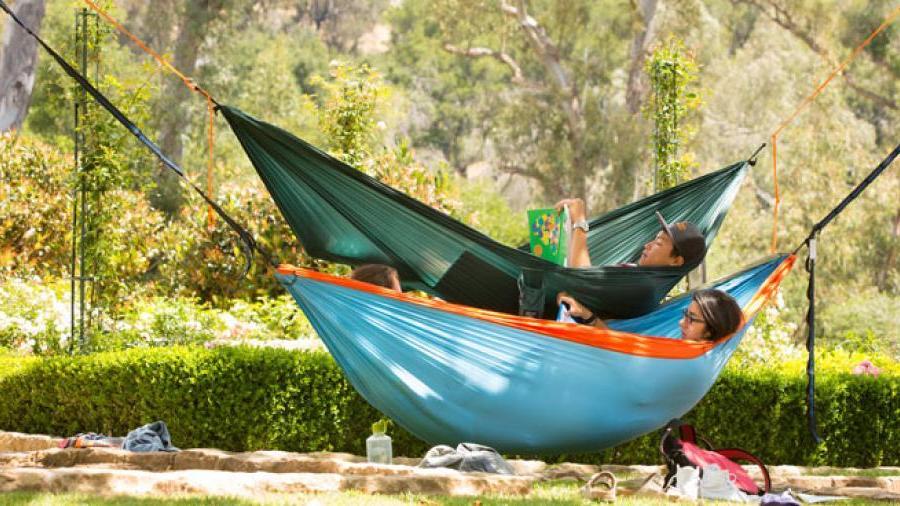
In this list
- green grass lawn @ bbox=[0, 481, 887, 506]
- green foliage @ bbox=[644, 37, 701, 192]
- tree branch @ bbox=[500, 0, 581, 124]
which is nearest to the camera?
green grass lawn @ bbox=[0, 481, 887, 506]

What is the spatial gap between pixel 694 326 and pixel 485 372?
2.26 ft

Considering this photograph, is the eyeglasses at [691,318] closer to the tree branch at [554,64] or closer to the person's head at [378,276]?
the person's head at [378,276]

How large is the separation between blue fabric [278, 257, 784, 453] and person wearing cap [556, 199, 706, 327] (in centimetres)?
31

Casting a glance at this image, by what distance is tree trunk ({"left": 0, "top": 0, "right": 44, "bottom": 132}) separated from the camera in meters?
13.6

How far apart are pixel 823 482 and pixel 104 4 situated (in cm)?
388

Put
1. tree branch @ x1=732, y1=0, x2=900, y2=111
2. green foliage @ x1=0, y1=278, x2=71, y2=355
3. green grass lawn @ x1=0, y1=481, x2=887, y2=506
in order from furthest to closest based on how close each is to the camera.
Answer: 1. tree branch @ x1=732, y1=0, x2=900, y2=111
2. green foliage @ x1=0, y1=278, x2=71, y2=355
3. green grass lawn @ x1=0, y1=481, x2=887, y2=506

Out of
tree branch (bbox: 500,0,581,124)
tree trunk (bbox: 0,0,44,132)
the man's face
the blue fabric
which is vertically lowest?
the blue fabric

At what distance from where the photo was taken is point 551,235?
12.9 ft

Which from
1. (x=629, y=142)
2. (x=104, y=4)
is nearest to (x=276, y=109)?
(x=629, y=142)

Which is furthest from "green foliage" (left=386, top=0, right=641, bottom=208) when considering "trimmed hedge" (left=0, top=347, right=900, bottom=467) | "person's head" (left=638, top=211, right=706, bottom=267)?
"person's head" (left=638, top=211, right=706, bottom=267)

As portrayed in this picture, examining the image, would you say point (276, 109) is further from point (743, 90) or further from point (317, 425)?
point (317, 425)

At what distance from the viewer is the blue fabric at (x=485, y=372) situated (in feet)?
11.4

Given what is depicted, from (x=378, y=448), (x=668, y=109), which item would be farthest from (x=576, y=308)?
(x=668, y=109)

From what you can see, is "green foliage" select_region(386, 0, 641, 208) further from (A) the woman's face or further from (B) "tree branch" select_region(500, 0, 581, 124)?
(A) the woman's face
